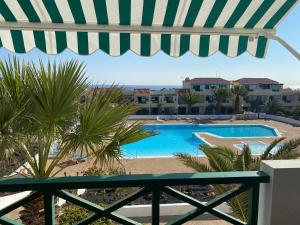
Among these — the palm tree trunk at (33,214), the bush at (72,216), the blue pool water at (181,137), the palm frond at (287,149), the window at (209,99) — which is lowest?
the blue pool water at (181,137)

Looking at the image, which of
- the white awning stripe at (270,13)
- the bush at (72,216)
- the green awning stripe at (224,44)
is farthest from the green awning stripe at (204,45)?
the bush at (72,216)

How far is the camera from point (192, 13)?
353 cm

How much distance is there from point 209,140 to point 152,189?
25.6m

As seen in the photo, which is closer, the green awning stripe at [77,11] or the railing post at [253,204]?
the railing post at [253,204]

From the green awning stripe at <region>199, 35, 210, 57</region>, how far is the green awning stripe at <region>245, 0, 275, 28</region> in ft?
2.01

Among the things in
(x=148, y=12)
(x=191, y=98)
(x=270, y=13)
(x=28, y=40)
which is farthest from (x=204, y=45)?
(x=191, y=98)

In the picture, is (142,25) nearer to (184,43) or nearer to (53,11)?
(184,43)

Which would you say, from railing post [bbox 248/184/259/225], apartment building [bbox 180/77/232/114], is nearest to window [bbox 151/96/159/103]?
apartment building [bbox 180/77/232/114]

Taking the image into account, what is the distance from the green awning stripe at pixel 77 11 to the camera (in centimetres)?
329

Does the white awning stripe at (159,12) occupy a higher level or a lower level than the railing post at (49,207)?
higher

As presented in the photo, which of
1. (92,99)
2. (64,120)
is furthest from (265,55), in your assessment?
(64,120)

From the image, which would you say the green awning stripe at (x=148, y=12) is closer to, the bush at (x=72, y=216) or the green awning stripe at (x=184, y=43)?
the green awning stripe at (x=184, y=43)

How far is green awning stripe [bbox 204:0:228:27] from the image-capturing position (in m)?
3.39

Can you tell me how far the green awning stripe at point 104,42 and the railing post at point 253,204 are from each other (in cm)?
307
